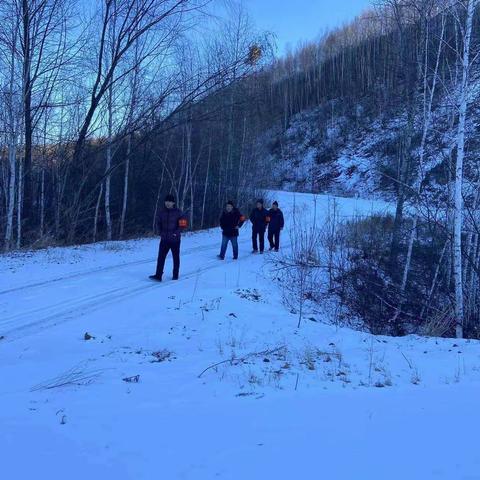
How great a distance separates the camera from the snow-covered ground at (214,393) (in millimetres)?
3629

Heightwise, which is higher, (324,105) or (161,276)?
(324,105)

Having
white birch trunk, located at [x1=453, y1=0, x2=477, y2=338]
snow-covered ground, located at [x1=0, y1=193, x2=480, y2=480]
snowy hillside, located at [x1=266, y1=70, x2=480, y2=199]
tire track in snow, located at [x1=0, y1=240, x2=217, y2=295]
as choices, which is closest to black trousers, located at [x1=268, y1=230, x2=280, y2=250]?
tire track in snow, located at [x1=0, y1=240, x2=217, y2=295]

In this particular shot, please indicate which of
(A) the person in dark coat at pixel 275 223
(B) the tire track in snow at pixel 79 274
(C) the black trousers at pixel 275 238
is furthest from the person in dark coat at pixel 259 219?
(B) the tire track in snow at pixel 79 274

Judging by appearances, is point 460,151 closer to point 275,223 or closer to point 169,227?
point 169,227

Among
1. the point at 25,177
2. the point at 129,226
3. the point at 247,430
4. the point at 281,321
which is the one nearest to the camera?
the point at 247,430

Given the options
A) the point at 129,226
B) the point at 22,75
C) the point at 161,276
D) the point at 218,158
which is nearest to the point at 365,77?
the point at 218,158

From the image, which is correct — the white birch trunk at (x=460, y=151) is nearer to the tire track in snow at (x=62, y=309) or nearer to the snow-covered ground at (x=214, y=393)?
the snow-covered ground at (x=214, y=393)

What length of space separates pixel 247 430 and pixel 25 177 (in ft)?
65.0

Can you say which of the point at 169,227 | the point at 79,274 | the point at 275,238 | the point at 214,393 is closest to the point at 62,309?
the point at 79,274

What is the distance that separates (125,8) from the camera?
17.8 meters

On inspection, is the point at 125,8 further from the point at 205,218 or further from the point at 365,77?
the point at 365,77

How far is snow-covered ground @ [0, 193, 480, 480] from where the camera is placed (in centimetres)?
363

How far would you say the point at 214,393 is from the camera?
5.06 m

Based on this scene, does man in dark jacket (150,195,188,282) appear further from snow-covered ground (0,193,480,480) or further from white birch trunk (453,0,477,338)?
white birch trunk (453,0,477,338)
